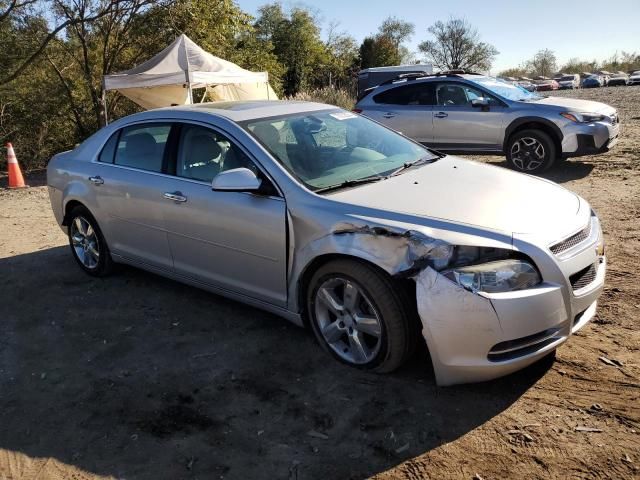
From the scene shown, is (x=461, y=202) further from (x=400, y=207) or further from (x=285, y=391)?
(x=285, y=391)

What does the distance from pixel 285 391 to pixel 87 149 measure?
10.7 ft

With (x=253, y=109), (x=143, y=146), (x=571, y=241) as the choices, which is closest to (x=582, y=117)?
(x=253, y=109)

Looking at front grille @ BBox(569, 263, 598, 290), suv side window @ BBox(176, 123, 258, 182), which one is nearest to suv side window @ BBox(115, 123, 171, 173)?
suv side window @ BBox(176, 123, 258, 182)

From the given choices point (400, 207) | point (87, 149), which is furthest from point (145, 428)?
point (87, 149)

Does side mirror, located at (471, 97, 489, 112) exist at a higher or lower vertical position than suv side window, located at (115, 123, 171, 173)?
higher

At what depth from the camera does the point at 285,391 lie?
132 inches

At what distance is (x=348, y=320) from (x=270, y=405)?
0.67 m

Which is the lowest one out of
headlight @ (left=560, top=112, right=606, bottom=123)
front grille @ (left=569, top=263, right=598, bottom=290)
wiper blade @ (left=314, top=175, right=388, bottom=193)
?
front grille @ (left=569, top=263, right=598, bottom=290)

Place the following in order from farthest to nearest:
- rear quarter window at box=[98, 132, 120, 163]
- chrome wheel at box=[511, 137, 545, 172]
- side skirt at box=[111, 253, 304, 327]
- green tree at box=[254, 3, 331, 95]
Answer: green tree at box=[254, 3, 331, 95] < chrome wheel at box=[511, 137, 545, 172] < rear quarter window at box=[98, 132, 120, 163] < side skirt at box=[111, 253, 304, 327]

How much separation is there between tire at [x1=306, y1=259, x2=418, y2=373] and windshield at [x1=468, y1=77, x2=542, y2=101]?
710cm

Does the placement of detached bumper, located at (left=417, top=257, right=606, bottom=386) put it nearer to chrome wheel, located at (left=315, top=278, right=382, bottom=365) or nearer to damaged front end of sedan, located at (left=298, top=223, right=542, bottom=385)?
damaged front end of sedan, located at (left=298, top=223, right=542, bottom=385)

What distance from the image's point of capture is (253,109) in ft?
14.4

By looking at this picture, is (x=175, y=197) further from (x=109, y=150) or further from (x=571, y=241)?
(x=571, y=241)

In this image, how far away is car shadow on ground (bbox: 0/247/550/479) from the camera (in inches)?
110
